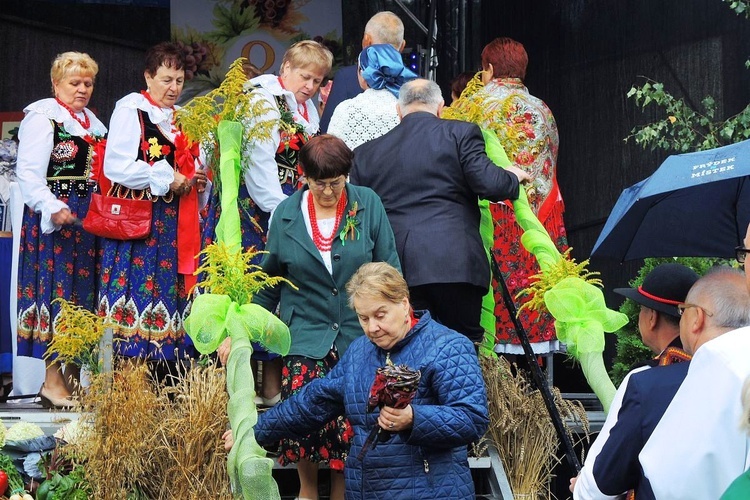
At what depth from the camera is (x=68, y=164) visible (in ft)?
22.6

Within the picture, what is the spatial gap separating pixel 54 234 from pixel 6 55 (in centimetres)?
365

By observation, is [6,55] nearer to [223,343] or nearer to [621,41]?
[621,41]

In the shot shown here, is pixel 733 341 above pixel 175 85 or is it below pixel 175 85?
below

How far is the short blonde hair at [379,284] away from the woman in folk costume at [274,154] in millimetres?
1598

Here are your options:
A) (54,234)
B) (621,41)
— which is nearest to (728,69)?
(621,41)

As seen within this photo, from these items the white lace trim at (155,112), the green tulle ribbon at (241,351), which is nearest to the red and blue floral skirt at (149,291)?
the white lace trim at (155,112)

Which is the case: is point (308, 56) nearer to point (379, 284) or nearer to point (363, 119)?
point (363, 119)

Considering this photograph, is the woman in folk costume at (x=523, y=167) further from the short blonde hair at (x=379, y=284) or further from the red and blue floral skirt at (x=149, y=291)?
the short blonde hair at (x=379, y=284)

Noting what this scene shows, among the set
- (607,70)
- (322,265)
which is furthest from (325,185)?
(607,70)

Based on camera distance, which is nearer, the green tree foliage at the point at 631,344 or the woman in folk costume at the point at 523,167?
the woman in folk costume at the point at 523,167

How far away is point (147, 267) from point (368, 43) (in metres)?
1.67

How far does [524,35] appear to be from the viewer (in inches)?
388

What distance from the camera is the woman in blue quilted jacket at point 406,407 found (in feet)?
14.4

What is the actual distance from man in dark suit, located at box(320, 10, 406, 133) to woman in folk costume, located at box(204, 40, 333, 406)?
483 millimetres
